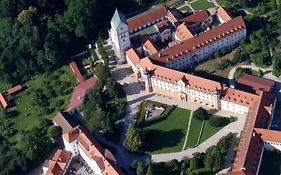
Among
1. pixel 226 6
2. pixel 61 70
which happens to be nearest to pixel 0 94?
pixel 61 70

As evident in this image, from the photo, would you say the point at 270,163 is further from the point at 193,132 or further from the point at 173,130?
the point at 173,130

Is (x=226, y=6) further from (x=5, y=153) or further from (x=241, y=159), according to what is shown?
(x=5, y=153)

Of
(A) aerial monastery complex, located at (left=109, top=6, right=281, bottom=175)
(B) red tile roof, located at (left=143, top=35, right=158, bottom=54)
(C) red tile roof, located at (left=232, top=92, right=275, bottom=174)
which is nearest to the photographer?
(C) red tile roof, located at (left=232, top=92, right=275, bottom=174)

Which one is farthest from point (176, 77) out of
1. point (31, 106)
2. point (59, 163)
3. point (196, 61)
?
point (31, 106)

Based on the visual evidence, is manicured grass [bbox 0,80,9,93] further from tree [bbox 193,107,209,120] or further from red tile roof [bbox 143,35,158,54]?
tree [bbox 193,107,209,120]

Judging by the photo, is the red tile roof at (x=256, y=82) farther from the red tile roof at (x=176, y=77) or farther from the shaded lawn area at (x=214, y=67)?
the red tile roof at (x=176, y=77)

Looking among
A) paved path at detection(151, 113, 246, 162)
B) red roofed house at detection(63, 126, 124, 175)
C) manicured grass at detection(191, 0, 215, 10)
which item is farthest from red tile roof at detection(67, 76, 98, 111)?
manicured grass at detection(191, 0, 215, 10)
